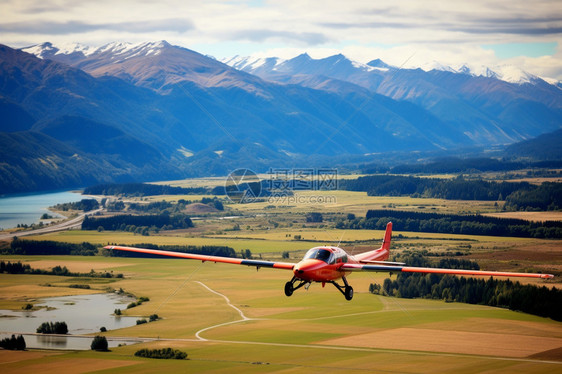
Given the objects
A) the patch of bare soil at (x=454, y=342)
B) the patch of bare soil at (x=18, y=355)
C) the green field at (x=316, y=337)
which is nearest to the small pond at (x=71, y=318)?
the patch of bare soil at (x=18, y=355)

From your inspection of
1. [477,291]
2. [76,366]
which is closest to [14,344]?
[76,366]

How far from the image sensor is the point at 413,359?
454 feet

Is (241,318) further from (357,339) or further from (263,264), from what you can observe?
(263,264)

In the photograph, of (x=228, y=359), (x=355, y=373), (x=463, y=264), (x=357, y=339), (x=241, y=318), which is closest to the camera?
(x=355, y=373)

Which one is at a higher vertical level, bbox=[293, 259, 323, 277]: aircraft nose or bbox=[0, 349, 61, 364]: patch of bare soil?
bbox=[293, 259, 323, 277]: aircraft nose

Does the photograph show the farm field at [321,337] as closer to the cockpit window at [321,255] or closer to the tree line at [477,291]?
the tree line at [477,291]

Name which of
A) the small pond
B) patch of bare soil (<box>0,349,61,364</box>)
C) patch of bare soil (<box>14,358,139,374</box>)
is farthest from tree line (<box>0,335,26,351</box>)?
patch of bare soil (<box>14,358,139,374</box>)

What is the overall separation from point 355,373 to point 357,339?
73.3ft

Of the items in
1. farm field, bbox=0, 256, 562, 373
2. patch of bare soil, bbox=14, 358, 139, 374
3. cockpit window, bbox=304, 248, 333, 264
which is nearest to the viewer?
cockpit window, bbox=304, 248, 333, 264

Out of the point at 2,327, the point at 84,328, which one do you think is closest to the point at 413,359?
the point at 84,328

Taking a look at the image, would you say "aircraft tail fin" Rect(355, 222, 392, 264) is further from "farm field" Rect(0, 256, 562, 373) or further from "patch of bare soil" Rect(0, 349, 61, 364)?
"patch of bare soil" Rect(0, 349, 61, 364)

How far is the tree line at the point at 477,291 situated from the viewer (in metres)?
170

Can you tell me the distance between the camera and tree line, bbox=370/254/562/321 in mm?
169500

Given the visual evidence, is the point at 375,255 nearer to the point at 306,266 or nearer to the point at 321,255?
the point at 321,255
